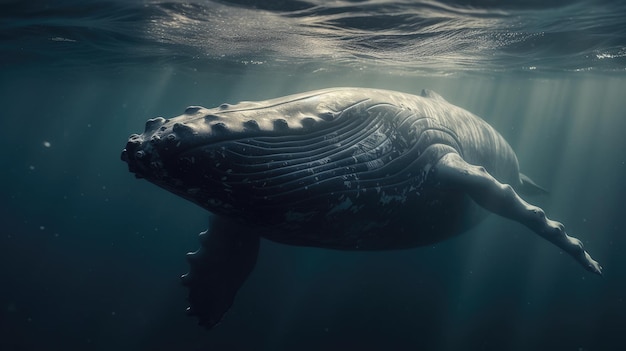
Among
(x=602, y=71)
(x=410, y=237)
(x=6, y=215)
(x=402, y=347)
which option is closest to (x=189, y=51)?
(x=402, y=347)

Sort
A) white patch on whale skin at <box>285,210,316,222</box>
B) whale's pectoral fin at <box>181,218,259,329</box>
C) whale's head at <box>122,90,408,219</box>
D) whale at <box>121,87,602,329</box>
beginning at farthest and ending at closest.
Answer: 1. whale's pectoral fin at <box>181,218,259,329</box>
2. white patch on whale skin at <box>285,210,316,222</box>
3. whale at <box>121,87,602,329</box>
4. whale's head at <box>122,90,408,219</box>

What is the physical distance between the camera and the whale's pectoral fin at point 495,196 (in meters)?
5.61

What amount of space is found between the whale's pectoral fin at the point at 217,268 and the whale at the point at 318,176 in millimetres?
16

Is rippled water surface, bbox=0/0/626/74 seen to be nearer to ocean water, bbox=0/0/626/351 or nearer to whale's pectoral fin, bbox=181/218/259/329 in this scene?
ocean water, bbox=0/0/626/351

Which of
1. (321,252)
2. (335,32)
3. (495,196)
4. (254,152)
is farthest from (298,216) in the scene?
(321,252)

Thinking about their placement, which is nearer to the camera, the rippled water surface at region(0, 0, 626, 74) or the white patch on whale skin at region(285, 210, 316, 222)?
the white patch on whale skin at region(285, 210, 316, 222)

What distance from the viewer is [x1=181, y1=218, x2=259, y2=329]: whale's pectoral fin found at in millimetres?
6559

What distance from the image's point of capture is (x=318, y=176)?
4.71 m

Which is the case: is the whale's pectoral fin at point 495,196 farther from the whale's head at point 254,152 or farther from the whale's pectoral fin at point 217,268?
the whale's pectoral fin at point 217,268

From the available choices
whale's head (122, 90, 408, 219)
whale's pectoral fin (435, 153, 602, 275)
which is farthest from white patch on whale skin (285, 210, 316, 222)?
whale's pectoral fin (435, 153, 602, 275)

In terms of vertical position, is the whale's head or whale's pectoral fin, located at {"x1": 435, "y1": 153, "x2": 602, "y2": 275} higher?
the whale's head

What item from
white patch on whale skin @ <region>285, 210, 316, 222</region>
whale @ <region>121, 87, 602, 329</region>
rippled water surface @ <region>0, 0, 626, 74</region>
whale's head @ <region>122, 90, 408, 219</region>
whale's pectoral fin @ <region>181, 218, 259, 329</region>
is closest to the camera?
whale's head @ <region>122, 90, 408, 219</region>

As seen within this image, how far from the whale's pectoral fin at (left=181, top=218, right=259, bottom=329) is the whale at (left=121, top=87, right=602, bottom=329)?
2 cm

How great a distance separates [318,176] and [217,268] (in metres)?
2.91
